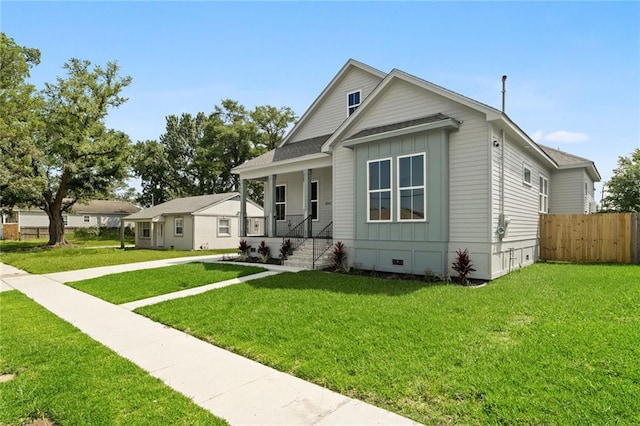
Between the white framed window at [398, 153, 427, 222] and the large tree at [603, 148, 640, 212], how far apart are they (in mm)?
21205

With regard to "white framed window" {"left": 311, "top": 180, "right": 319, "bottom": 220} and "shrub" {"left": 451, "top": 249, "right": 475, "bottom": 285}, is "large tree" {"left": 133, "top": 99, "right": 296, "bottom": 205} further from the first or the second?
"shrub" {"left": 451, "top": 249, "right": 475, "bottom": 285}

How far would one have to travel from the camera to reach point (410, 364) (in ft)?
13.1

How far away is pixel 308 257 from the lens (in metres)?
12.6

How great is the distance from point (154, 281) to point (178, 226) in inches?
635

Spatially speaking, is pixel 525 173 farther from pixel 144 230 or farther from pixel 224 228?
pixel 144 230

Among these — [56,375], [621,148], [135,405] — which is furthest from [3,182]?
[621,148]

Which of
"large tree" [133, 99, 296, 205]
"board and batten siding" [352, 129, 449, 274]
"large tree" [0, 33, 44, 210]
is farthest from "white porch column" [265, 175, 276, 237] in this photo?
"large tree" [133, 99, 296, 205]

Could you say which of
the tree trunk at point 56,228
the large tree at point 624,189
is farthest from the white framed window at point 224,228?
the large tree at point 624,189

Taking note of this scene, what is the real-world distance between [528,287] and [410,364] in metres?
5.27

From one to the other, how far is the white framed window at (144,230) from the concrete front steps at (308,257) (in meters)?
20.0

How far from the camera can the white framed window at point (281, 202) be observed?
55.4 feet

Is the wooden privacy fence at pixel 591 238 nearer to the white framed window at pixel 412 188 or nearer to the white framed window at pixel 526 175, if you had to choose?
the white framed window at pixel 526 175

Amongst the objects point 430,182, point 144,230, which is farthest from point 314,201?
point 144,230

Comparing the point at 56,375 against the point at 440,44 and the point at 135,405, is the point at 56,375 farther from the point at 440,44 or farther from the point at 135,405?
the point at 440,44
